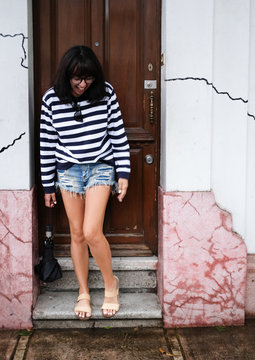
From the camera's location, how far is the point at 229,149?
133 inches

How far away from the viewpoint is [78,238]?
3279 millimetres

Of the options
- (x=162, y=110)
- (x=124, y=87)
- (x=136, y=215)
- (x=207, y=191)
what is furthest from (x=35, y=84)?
(x=207, y=191)

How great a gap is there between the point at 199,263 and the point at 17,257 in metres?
1.32

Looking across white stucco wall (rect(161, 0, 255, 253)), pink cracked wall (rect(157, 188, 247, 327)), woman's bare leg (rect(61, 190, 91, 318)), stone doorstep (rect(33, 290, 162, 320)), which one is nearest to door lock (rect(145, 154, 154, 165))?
white stucco wall (rect(161, 0, 255, 253))

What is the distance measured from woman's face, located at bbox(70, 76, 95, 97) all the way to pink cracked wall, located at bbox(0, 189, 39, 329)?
823 millimetres

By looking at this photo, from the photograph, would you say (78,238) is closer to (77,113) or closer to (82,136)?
(82,136)

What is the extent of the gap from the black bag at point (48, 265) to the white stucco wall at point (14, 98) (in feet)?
1.42

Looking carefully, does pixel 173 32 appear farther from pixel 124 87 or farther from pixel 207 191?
pixel 207 191

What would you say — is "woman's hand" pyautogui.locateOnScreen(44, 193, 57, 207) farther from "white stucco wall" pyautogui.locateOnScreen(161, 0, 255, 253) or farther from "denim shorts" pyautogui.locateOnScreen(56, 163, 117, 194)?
"white stucco wall" pyautogui.locateOnScreen(161, 0, 255, 253)

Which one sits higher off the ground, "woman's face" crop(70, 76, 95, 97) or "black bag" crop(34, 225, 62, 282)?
"woman's face" crop(70, 76, 95, 97)

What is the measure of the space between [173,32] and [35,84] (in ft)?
3.68

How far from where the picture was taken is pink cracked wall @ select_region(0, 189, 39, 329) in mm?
3275

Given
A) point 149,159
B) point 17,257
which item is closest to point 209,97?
point 149,159

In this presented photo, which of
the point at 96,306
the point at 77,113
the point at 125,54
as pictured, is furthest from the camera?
the point at 125,54
